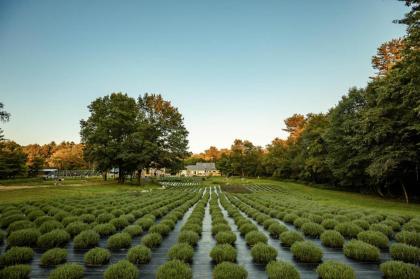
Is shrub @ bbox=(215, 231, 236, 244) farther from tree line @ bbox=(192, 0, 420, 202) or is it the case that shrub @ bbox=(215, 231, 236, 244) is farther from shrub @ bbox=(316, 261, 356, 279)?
tree line @ bbox=(192, 0, 420, 202)

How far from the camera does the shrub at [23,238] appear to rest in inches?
317

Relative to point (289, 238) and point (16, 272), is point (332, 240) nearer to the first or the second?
point (289, 238)

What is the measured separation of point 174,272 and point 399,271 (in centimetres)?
471

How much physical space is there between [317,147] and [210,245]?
4611 cm

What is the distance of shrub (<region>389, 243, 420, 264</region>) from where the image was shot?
677 centimetres

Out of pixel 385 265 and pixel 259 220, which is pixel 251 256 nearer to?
pixel 385 265

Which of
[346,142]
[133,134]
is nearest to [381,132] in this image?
[346,142]

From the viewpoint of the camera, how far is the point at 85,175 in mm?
84750

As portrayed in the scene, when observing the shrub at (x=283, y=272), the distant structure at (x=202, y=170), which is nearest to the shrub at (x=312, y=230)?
the shrub at (x=283, y=272)

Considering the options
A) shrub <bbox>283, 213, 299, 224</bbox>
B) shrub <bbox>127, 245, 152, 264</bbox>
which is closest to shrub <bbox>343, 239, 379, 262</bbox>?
shrub <bbox>283, 213, 299, 224</bbox>

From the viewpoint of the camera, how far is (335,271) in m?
5.41

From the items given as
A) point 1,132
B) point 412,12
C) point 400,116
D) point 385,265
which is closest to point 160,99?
point 1,132

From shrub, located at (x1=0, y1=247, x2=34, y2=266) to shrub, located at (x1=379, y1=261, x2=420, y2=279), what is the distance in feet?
27.9

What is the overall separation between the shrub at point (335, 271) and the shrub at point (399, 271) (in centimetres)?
93
